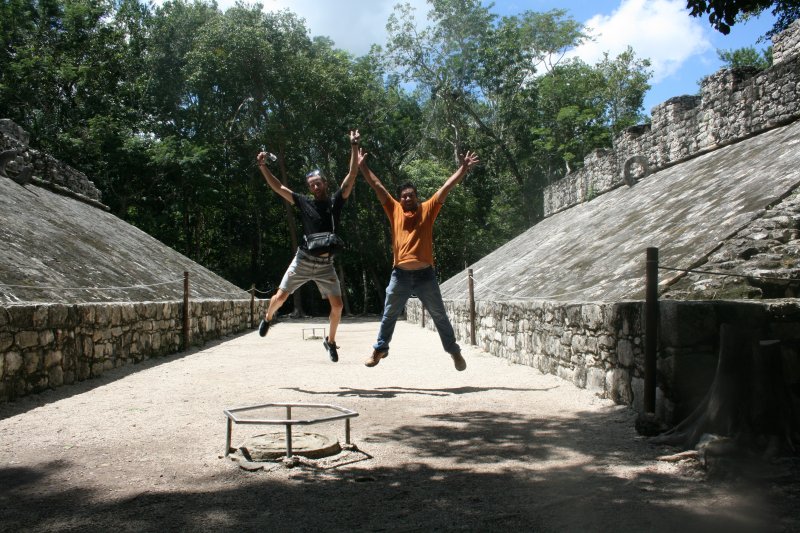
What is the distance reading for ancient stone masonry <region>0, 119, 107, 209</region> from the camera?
42.3ft

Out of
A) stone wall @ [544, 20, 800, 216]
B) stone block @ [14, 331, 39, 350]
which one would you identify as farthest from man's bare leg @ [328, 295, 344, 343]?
stone wall @ [544, 20, 800, 216]

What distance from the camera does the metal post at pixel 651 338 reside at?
4477mm

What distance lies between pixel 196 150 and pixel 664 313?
3004 centimetres

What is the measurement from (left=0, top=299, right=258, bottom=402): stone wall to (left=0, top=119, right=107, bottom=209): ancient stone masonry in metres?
4.92

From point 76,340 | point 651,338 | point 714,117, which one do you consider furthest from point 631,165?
point 76,340

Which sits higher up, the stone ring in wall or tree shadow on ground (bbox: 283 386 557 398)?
the stone ring in wall

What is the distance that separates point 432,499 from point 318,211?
13.3 ft

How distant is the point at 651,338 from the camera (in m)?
4.48

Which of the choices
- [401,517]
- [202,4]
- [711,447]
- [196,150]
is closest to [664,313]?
[711,447]

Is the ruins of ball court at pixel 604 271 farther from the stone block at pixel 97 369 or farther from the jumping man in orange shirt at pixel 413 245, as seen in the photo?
the jumping man in orange shirt at pixel 413 245

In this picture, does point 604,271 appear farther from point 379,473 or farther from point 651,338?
point 379,473

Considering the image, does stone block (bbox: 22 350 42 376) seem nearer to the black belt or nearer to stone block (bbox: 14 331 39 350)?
stone block (bbox: 14 331 39 350)

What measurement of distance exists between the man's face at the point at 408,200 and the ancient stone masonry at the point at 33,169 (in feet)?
31.4

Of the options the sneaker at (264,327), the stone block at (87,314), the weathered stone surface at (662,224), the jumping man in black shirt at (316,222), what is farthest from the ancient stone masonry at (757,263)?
the stone block at (87,314)
